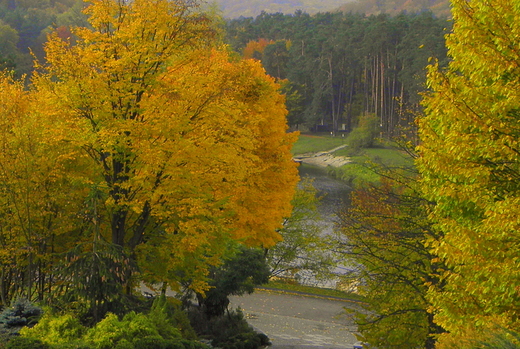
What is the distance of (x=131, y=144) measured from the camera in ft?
52.8

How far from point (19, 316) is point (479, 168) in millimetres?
10554

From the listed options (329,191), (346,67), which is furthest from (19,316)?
(346,67)

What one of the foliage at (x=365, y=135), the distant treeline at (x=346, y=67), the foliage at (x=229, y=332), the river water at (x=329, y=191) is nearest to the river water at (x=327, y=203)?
the river water at (x=329, y=191)

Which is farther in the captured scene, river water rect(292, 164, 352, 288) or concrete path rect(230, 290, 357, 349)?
river water rect(292, 164, 352, 288)

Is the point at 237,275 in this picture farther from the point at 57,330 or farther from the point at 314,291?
the point at 314,291

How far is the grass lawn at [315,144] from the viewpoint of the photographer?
98062 mm

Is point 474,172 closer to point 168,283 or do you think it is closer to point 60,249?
point 168,283

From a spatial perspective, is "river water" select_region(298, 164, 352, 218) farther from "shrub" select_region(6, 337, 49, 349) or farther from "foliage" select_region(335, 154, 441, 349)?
"shrub" select_region(6, 337, 49, 349)

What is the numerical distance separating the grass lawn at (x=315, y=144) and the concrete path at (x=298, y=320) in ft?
217

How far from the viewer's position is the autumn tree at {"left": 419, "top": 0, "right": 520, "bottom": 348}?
1023 centimetres

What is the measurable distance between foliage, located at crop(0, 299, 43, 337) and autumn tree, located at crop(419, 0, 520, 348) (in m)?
9.04

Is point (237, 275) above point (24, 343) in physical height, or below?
below

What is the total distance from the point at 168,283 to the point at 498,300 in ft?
34.0

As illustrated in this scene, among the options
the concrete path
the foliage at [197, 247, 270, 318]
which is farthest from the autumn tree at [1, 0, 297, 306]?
the concrete path
